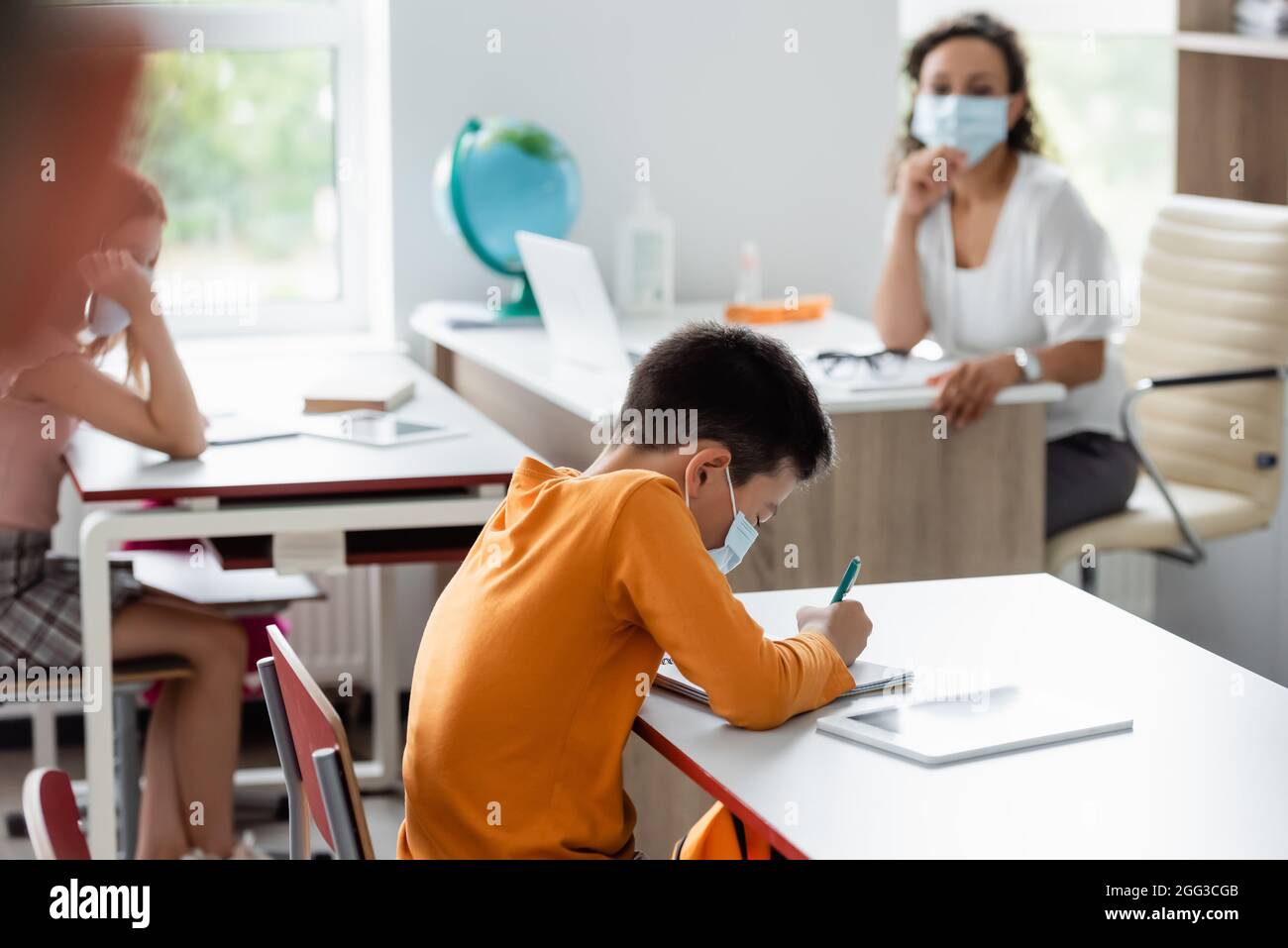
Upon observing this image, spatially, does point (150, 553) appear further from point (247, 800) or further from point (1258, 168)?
point (1258, 168)

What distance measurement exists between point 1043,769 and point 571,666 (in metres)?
0.41

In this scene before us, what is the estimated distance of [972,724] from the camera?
52.8 inches

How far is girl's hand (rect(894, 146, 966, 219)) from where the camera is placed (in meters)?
2.89

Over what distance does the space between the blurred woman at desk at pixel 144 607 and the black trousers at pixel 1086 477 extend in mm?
1451

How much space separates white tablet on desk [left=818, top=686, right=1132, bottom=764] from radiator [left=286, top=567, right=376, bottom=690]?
7.06 feet

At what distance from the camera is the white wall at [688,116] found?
3.39m

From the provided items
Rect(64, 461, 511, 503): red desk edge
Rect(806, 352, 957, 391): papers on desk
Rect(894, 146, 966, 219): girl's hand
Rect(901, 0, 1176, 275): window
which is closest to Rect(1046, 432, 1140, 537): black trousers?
Rect(806, 352, 957, 391): papers on desk

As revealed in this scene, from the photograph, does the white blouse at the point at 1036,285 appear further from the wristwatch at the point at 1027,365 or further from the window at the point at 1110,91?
the window at the point at 1110,91

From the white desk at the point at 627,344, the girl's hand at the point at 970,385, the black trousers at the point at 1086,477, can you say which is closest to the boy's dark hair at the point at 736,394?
the white desk at the point at 627,344

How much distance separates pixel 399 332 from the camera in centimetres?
348

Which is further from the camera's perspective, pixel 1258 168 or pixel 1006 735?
pixel 1258 168

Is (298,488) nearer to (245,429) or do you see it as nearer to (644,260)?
(245,429)
